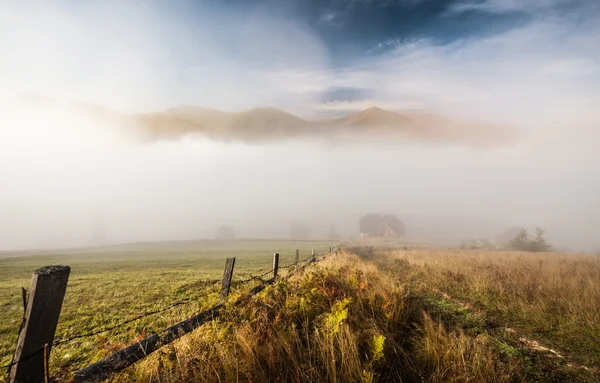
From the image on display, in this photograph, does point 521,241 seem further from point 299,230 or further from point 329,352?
point 299,230

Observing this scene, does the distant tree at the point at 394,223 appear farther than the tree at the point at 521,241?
Yes

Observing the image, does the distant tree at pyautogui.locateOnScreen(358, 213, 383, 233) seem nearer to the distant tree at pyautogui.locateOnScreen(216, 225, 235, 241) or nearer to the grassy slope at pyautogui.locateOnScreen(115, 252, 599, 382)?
the distant tree at pyautogui.locateOnScreen(216, 225, 235, 241)

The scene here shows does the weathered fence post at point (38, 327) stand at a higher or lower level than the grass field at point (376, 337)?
higher

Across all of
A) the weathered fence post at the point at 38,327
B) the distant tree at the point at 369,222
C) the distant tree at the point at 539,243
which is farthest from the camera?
the distant tree at the point at 369,222

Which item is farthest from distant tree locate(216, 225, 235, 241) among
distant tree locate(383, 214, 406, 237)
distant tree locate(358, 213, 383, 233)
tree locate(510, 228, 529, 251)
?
tree locate(510, 228, 529, 251)

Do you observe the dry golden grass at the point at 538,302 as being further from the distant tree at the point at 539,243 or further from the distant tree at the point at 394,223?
the distant tree at the point at 394,223

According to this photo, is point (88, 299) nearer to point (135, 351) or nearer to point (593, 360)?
point (135, 351)

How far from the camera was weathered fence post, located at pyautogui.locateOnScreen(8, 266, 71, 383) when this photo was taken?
2.03 m

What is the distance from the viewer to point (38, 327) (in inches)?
82.8

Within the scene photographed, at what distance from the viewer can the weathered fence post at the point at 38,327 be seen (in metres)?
2.03

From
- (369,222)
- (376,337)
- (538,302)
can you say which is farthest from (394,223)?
(376,337)

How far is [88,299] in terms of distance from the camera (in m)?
13.4

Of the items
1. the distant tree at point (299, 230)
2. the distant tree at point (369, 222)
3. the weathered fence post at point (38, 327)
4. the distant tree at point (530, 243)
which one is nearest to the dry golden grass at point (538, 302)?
the weathered fence post at point (38, 327)

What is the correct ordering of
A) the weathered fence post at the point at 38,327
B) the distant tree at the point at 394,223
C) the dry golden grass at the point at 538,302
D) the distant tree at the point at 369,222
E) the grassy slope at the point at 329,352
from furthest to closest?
1. the distant tree at the point at 369,222
2. the distant tree at the point at 394,223
3. the dry golden grass at the point at 538,302
4. the grassy slope at the point at 329,352
5. the weathered fence post at the point at 38,327
